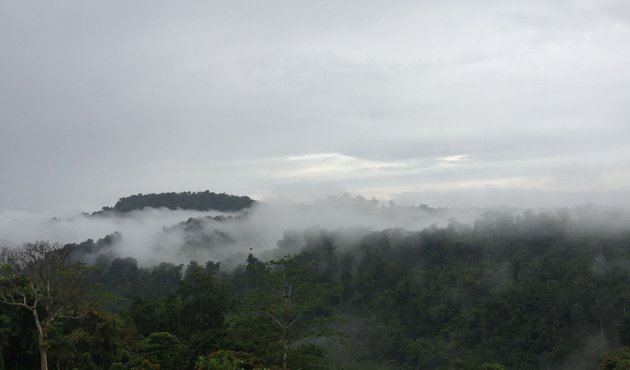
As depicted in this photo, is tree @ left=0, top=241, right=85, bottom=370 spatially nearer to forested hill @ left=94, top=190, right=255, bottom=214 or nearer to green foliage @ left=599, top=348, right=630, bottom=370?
green foliage @ left=599, top=348, right=630, bottom=370

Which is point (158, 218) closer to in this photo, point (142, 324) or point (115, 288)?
point (115, 288)

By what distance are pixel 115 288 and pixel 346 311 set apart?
39.2 metres

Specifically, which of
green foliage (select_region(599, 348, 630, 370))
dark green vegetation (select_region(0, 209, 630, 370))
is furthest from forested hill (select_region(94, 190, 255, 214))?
green foliage (select_region(599, 348, 630, 370))

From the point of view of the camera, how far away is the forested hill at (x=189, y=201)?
18538 centimetres

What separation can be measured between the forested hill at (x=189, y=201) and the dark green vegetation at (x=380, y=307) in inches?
2757

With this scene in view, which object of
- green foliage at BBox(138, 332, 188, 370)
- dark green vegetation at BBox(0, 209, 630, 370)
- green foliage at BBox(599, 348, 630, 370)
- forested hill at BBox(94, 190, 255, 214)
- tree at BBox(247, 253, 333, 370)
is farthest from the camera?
forested hill at BBox(94, 190, 255, 214)

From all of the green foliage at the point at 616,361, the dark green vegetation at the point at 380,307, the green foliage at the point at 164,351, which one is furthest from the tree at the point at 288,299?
the green foliage at the point at 616,361

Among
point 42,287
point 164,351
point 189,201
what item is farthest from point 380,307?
point 189,201

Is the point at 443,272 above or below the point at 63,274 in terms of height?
below

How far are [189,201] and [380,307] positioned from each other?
420 ft

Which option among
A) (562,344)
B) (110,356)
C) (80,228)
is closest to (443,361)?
(562,344)

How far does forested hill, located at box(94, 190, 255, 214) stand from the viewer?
185 m

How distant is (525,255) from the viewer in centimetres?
7875

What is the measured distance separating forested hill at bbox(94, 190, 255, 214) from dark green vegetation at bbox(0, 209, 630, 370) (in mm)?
70018
